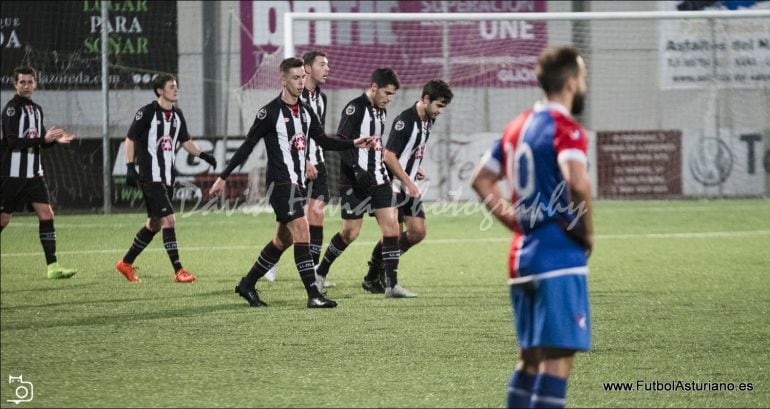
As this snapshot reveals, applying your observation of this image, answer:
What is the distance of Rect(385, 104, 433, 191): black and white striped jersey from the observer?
8625mm

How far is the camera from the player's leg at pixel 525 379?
3812 mm

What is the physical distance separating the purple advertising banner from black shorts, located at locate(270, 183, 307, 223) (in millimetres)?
15266

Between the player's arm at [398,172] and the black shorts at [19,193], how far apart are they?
3.76m

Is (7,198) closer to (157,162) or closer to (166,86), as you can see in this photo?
(157,162)

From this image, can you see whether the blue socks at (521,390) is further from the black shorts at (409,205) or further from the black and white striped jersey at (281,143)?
→ the black shorts at (409,205)

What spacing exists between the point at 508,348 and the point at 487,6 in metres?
18.3

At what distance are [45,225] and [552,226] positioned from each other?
773 cm

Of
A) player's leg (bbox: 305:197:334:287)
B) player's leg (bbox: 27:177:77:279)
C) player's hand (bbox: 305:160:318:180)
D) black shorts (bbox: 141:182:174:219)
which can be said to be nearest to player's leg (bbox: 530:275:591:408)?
player's hand (bbox: 305:160:318:180)

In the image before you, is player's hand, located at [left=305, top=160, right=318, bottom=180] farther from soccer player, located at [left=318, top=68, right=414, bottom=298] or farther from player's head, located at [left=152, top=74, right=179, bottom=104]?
player's head, located at [left=152, top=74, right=179, bottom=104]

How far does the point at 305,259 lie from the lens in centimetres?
801

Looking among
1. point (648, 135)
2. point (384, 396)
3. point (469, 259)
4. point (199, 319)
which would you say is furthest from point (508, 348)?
point (648, 135)

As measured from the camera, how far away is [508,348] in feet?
20.9

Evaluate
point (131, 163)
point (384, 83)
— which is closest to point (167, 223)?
point (131, 163)

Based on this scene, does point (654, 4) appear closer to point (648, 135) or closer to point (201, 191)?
point (648, 135)
